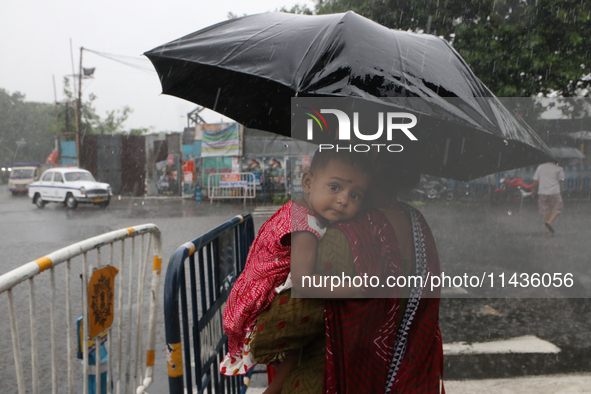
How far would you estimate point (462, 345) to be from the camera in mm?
3648

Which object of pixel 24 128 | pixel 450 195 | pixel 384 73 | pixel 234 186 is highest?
pixel 24 128

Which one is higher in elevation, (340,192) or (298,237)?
(340,192)

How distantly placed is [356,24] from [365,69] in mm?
223

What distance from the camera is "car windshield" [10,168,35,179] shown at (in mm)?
28859

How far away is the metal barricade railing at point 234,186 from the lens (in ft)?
65.7

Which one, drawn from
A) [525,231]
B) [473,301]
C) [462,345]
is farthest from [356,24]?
[525,231]

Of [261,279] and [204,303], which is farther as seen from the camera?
[204,303]

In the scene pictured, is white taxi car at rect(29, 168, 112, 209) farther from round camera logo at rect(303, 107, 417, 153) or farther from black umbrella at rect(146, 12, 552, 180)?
round camera logo at rect(303, 107, 417, 153)

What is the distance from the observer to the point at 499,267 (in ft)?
19.5

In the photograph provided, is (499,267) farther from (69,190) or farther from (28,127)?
(28,127)

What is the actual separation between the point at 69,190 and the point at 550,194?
1712 cm

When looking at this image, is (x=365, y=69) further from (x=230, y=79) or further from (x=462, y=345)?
(x=462, y=345)

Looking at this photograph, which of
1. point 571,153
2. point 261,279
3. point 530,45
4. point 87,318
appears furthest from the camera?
point 530,45

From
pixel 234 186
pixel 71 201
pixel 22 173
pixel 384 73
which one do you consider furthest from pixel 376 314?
pixel 22 173
